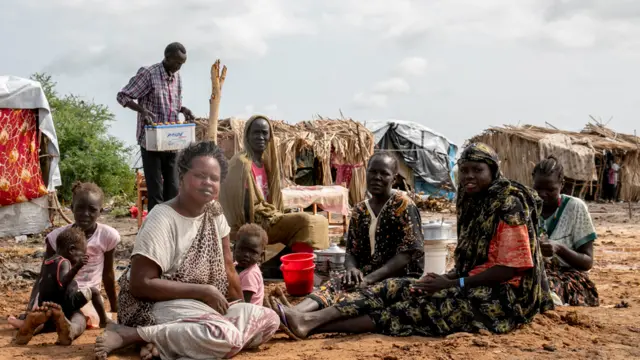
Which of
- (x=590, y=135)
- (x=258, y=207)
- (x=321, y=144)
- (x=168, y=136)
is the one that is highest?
(x=590, y=135)

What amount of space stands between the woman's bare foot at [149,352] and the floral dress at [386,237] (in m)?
1.27

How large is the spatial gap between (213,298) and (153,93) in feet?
13.6

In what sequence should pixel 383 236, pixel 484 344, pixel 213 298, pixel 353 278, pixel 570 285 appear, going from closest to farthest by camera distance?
pixel 213 298
pixel 484 344
pixel 353 278
pixel 383 236
pixel 570 285

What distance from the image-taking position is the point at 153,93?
7043 millimetres

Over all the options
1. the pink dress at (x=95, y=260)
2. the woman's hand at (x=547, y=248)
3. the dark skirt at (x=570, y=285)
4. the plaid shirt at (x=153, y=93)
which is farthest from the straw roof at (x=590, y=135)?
the pink dress at (x=95, y=260)

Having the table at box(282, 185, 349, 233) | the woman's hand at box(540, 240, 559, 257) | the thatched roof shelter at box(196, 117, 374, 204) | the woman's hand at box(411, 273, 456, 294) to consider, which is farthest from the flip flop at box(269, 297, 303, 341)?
the thatched roof shelter at box(196, 117, 374, 204)

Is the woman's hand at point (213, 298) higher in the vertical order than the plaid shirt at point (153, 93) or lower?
lower

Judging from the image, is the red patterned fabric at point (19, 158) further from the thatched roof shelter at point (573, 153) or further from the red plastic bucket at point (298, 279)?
the thatched roof shelter at point (573, 153)

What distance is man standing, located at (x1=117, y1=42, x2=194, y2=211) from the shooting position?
6.94 metres

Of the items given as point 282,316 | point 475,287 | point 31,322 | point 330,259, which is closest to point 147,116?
point 330,259

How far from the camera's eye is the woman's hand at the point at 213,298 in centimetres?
337

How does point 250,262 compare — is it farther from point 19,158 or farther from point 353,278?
point 19,158

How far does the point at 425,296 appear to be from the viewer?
3.90 metres

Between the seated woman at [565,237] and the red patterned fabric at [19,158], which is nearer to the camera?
→ the seated woman at [565,237]
